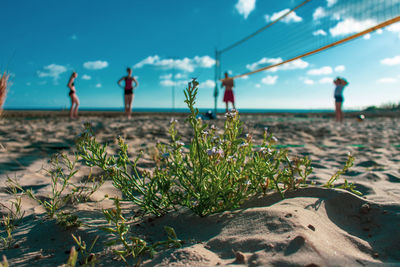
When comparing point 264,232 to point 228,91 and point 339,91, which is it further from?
point 339,91

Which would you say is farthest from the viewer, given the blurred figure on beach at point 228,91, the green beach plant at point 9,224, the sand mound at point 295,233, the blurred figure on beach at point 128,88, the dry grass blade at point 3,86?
the blurred figure on beach at point 228,91

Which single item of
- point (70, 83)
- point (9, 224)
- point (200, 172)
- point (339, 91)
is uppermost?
point (70, 83)

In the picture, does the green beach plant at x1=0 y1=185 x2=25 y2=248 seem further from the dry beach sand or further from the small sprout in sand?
the small sprout in sand

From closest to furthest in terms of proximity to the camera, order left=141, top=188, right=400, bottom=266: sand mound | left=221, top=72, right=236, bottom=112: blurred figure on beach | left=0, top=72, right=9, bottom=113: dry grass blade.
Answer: left=141, top=188, right=400, bottom=266: sand mound < left=0, top=72, right=9, bottom=113: dry grass blade < left=221, top=72, right=236, bottom=112: blurred figure on beach

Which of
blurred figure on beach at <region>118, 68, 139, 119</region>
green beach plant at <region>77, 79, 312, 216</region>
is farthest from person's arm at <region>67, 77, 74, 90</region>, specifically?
green beach plant at <region>77, 79, 312, 216</region>

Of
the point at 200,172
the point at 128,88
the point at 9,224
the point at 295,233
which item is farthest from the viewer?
the point at 128,88

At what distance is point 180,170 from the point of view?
1.68 m

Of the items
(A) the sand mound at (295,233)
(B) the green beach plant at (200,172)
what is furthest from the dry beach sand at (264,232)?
(B) the green beach plant at (200,172)

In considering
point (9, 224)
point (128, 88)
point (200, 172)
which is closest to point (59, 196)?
point (9, 224)

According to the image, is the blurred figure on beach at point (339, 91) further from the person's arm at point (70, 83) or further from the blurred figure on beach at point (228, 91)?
the person's arm at point (70, 83)

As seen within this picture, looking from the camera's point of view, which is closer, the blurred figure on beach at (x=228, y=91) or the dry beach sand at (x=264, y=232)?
the dry beach sand at (x=264, y=232)

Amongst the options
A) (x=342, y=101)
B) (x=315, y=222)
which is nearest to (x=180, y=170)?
(x=315, y=222)

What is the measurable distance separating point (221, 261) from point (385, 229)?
97cm

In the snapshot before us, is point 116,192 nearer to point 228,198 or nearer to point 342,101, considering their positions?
point 228,198
